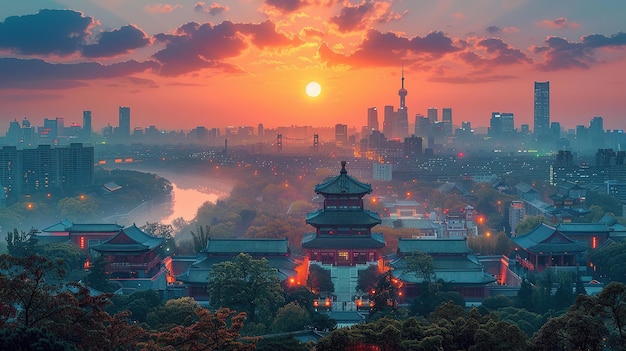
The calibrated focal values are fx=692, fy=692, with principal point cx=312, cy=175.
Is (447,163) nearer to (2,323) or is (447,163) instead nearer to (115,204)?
(115,204)

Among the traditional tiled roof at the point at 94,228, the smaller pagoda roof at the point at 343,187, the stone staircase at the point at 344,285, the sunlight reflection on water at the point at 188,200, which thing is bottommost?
the sunlight reflection on water at the point at 188,200

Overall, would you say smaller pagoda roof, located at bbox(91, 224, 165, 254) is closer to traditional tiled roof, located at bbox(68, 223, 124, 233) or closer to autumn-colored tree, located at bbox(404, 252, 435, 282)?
traditional tiled roof, located at bbox(68, 223, 124, 233)

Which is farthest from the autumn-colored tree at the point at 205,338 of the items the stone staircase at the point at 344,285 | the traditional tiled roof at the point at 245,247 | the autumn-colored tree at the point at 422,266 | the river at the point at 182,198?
the river at the point at 182,198

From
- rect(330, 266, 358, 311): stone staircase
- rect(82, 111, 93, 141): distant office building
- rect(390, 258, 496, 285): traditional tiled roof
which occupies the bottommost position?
rect(330, 266, 358, 311): stone staircase

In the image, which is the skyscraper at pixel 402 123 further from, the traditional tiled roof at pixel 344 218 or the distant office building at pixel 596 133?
the traditional tiled roof at pixel 344 218

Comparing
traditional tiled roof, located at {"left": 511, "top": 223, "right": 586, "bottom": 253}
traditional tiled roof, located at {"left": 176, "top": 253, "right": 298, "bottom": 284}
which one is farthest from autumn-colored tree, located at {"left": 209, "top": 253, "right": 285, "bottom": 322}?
traditional tiled roof, located at {"left": 511, "top": 223, "right": 586, "bottom": 253}

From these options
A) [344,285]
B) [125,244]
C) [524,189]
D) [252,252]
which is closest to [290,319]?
[344,285]

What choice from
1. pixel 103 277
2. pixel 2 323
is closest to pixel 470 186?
pixel 103 277
